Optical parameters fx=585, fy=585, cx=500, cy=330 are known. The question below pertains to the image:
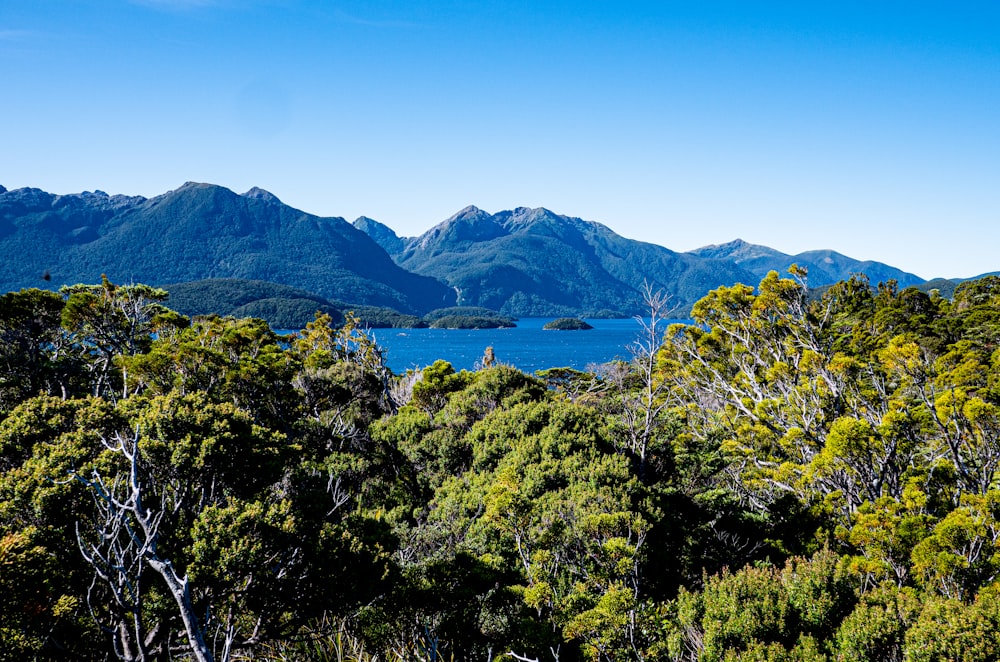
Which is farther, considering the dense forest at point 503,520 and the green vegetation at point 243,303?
the green vegetation at point 243,303

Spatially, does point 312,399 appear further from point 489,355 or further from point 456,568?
point 489,355

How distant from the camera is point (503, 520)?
10.4 m

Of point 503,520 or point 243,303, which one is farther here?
point 243,303

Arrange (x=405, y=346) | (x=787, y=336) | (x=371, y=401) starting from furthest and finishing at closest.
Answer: (x=405, y=346) < (x=371, y=401) < (x=787, y=336)

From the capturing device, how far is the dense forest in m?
7.23

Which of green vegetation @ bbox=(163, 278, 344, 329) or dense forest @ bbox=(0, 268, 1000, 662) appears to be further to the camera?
green vegetation @ bbox=(163, 278, 344, 329)

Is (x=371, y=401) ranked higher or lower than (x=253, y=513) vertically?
lower

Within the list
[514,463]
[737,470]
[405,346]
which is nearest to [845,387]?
[737,470]

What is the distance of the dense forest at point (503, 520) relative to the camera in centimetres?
723

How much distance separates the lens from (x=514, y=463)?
50.0 ft

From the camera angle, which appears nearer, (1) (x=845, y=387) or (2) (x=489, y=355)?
(1) (x=845, y=387)

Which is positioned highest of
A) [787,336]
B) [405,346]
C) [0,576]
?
[787,336]

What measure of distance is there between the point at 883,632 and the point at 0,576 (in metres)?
9.82

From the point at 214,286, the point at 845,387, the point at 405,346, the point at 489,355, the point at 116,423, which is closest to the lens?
the point at 116,423
